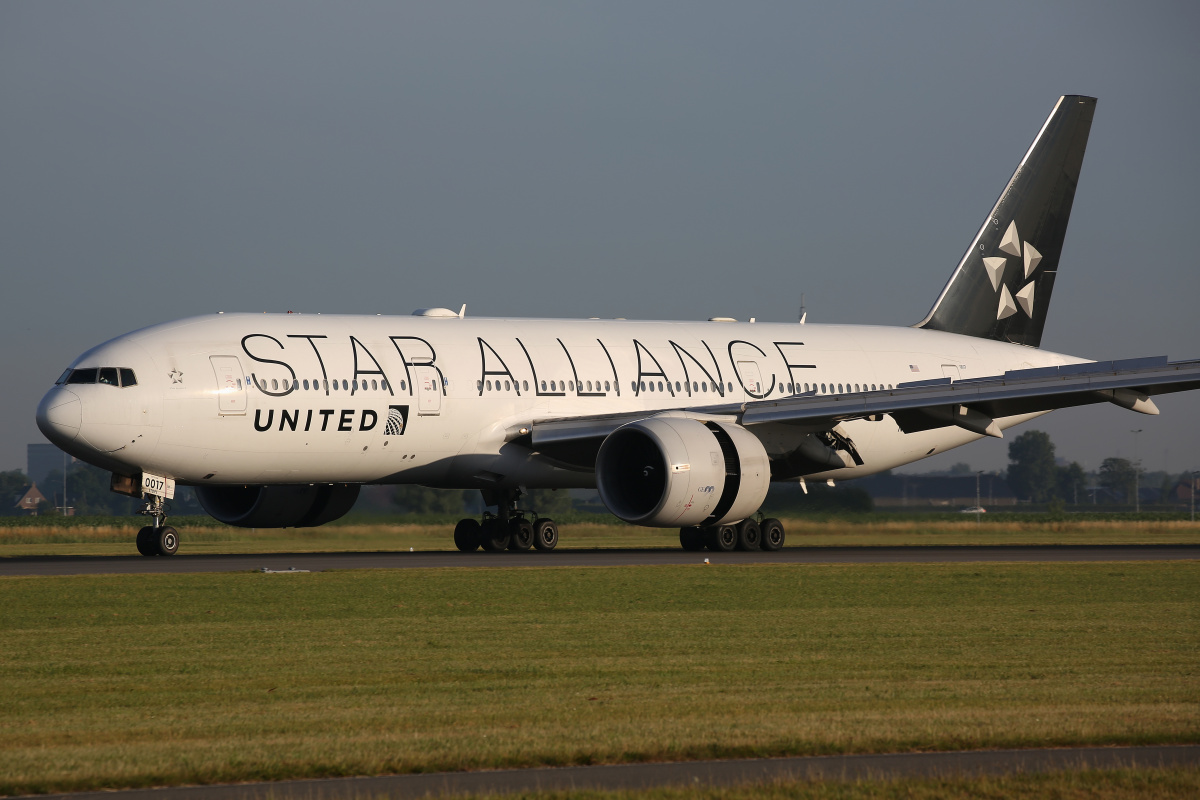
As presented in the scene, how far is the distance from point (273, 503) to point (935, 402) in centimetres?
1308

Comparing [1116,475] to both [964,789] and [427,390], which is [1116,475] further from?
[964,789]

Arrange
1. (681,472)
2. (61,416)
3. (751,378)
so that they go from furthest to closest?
(751,378) → (681,472) → (61,416)

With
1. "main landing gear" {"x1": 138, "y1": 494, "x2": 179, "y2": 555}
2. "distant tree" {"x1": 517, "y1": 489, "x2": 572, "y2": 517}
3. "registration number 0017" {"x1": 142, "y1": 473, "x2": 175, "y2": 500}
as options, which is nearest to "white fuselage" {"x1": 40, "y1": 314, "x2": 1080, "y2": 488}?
"registration number 0017" {"x1": 142, "y1": 473, "x2": 175, "y2": 500}

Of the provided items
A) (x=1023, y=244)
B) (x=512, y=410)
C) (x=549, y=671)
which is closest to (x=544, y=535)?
(x=512, y=410)

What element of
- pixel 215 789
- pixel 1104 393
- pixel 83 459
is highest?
pixel 1104 393

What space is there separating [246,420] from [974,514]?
101ft

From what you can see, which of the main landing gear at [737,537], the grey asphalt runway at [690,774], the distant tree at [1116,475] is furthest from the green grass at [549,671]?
the distant tree at [1116,475]

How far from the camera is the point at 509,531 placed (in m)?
30.0

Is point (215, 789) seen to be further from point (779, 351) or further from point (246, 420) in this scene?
point (779, 351)

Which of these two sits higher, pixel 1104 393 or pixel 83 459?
pixel 1104 393

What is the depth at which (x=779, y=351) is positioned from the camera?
1324 inches

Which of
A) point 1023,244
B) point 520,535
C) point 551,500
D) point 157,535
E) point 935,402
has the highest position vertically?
point 1023,244

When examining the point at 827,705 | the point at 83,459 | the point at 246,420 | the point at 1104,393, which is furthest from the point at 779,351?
the point at 827,705

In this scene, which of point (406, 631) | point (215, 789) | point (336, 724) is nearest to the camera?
point (215, 789)
